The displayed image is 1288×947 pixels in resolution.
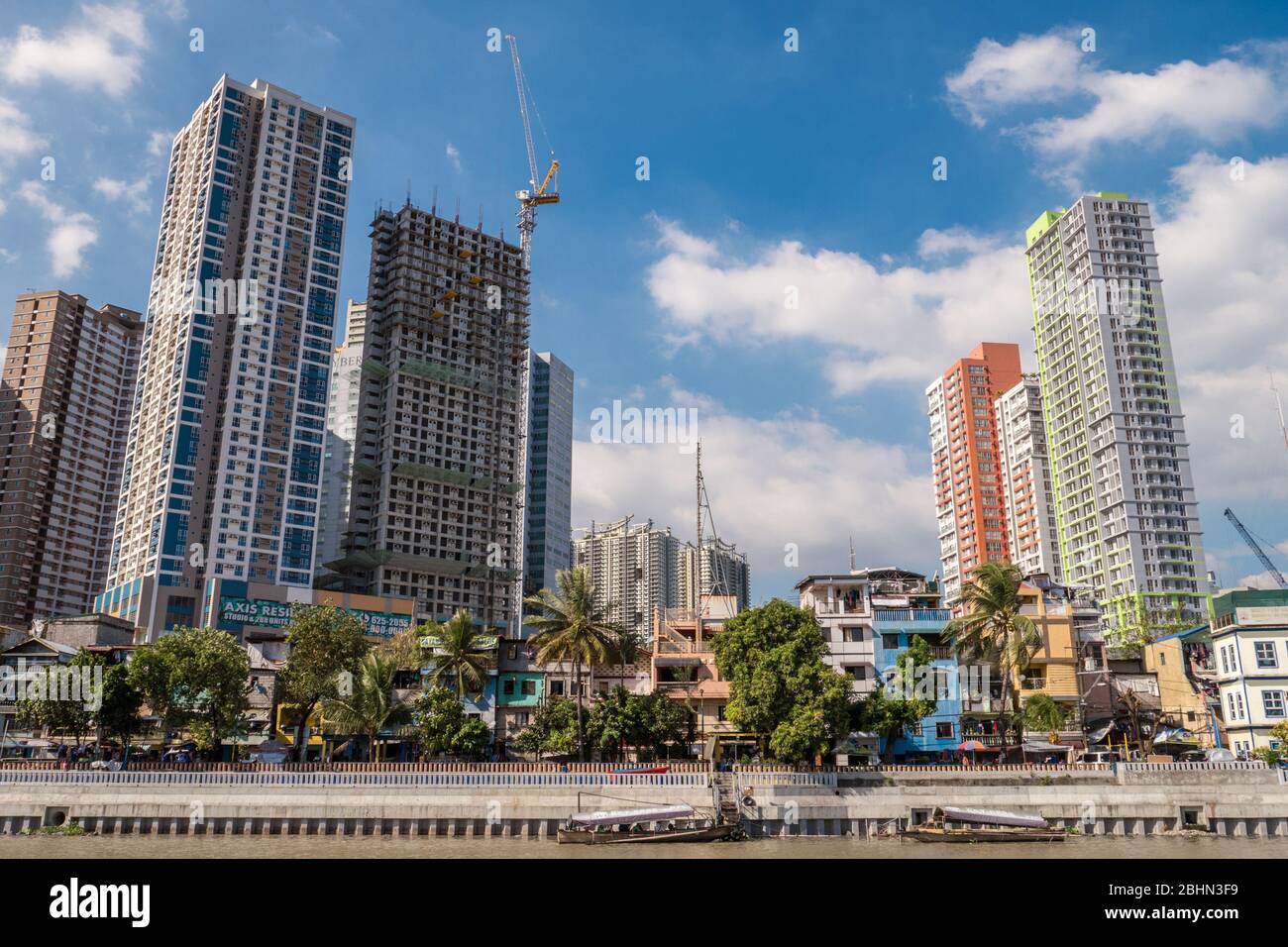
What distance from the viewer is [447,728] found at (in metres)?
55.8

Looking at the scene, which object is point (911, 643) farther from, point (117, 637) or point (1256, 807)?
point (117, 637)

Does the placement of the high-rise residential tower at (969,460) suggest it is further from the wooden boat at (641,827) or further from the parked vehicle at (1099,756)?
the wooden boat at (641,827)

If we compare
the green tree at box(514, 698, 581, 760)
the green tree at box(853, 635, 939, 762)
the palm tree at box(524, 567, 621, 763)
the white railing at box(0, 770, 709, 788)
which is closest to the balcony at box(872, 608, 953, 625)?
the green tree at box(853, 635, 939, 762)

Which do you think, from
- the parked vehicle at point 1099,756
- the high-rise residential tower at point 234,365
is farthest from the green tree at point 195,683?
the high-rise residential tower at point 234,365

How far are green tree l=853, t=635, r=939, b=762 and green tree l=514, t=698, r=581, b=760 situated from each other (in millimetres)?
16868

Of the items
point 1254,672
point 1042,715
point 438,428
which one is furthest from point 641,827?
point 438,428

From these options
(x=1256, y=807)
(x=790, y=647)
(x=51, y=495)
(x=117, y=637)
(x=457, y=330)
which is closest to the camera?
(x=1256, y=807)

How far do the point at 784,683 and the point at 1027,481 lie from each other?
429ft

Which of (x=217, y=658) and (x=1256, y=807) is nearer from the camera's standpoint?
(x=1256, y=807)

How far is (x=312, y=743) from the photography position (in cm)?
→ 6406

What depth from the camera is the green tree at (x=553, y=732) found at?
2223 inches

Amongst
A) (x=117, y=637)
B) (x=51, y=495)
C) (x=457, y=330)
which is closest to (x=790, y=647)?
(x=117, y=637)

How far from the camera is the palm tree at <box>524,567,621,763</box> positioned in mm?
59844
